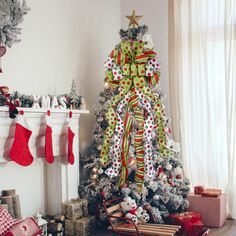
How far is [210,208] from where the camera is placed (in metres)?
Result: 4.45

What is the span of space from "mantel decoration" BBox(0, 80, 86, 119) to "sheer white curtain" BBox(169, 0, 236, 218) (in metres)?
1.52

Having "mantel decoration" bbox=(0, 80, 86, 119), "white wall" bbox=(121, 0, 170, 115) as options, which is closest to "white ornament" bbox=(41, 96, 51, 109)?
"mantel decoration" bbox=(0, 80, 86, 119)

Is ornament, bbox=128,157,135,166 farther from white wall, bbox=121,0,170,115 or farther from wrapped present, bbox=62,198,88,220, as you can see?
white wall, bbox=121,0,170,115

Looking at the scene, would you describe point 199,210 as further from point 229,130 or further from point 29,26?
point 29,26

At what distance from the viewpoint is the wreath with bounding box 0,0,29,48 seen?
3380 millimetres

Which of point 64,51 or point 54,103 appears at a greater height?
point 64,51

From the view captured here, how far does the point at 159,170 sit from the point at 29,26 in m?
2.19

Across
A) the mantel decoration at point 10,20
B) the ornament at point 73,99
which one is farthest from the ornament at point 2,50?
the ornament at point 73,99

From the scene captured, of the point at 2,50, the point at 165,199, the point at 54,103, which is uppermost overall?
the point at 2,50

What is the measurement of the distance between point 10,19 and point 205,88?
8.54 ft

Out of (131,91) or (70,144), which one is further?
(131,91)

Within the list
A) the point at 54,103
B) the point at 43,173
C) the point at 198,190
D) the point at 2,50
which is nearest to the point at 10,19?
the point at 2,50

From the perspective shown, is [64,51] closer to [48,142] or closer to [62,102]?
[62,102]

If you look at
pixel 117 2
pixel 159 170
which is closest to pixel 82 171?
pixel 159 170
